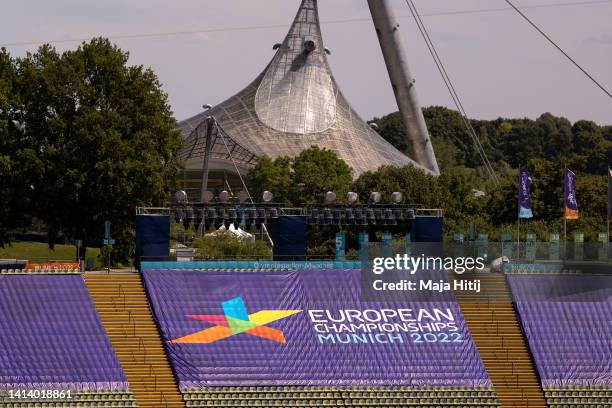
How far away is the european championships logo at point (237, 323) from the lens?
45.6 meters

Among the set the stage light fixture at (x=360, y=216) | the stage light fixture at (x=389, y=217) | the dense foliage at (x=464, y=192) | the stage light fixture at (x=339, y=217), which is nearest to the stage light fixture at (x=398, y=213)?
the stage light fixture at (x=389, y=217)

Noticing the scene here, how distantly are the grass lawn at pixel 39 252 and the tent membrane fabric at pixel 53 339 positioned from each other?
118 feet

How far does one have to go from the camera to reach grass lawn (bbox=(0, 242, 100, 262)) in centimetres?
8411

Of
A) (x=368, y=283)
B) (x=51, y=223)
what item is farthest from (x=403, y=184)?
(x=368, y=283)

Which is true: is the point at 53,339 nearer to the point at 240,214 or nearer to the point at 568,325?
the point at 240,214

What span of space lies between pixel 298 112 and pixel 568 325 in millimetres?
55581

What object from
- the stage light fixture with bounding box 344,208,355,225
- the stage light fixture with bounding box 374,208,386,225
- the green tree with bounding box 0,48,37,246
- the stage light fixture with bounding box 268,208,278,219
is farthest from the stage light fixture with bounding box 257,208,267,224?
the green tree with bounding box 0,48,37,246

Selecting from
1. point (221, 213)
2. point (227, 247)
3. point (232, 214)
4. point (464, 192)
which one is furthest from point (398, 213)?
point (464, 192)

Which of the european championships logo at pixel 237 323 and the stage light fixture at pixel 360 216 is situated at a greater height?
the stage light fixture at pixel 360 216

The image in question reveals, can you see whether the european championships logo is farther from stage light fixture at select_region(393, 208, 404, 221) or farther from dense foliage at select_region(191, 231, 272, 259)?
dense foliage at select_region(191, 231, 272, 259)

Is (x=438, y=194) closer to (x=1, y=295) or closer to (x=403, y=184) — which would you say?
(x=403, y=184)

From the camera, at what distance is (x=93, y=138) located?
217 ft

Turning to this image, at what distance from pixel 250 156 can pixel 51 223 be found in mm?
29667

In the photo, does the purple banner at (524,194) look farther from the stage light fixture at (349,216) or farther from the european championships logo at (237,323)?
the european championships logo at (237,323)
